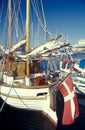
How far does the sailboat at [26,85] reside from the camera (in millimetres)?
23172

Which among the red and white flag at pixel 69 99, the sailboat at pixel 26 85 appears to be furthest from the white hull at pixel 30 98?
the red and white flag at pixel 69 99

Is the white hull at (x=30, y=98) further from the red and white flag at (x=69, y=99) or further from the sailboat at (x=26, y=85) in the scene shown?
the red and white flag at (x=69, y=99)

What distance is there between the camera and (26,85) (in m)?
24.6

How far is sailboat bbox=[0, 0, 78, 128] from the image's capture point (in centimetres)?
2317

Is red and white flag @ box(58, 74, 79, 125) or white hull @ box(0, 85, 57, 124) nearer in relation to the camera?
red and white flag @ box(58, 74, 79, 125)

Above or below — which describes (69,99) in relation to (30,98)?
above

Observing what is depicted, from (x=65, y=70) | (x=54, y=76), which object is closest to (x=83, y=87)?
(x=54, y=76)

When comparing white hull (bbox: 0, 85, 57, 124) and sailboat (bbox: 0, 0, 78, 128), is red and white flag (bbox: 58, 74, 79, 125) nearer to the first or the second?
sailboat (bbox: 0, 0, 78, 128)

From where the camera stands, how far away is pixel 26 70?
2656 centimetres

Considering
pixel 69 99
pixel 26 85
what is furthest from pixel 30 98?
pixel 69 99

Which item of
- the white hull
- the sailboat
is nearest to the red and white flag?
the sailboat

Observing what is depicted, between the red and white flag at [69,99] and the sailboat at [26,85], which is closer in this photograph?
the red and white flag at [69,99]

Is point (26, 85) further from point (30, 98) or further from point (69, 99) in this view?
point (69, 99)

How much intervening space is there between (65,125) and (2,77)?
8.97 m
